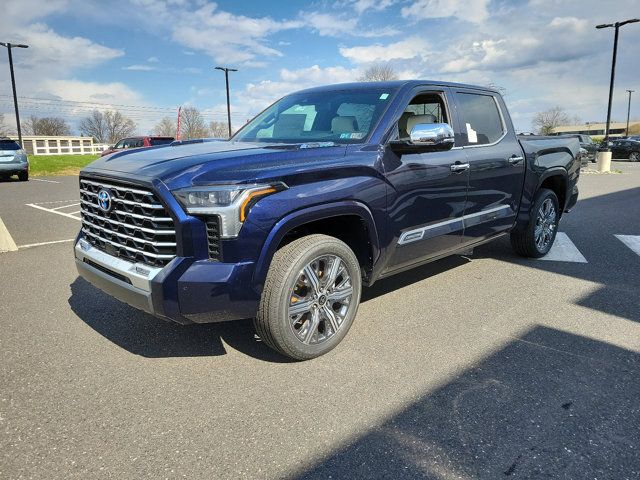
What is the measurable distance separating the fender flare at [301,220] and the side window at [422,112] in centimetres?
90

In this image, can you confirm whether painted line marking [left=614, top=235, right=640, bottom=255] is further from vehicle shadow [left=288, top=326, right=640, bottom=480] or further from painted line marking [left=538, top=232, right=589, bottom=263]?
vehicle shadow [left=288, top=326, right=640, bottom=480]

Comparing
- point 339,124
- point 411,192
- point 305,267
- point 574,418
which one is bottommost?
point 574,418

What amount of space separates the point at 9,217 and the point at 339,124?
8290 mm

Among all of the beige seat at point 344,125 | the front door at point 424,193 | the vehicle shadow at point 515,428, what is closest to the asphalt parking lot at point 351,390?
the vehicle shadow at point 515,428

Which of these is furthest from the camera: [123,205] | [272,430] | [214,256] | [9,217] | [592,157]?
[592,157]

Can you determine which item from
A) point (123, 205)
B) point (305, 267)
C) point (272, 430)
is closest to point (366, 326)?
point (305, 267)

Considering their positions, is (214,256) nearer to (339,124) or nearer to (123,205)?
(123,205)

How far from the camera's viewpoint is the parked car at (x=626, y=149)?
29594 mm

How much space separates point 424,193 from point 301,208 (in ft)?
4.19

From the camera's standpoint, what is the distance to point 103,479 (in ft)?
7.06

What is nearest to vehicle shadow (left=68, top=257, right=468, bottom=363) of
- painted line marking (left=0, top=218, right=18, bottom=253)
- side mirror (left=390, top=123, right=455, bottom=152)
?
side mirror (left=390, top=123, right=455, bottom=152)

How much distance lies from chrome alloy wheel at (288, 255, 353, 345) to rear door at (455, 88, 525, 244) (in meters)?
1.60

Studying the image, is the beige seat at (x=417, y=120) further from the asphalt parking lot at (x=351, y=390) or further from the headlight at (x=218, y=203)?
the headlight at (x=218, y=203)

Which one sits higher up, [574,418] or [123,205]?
[123,205]
